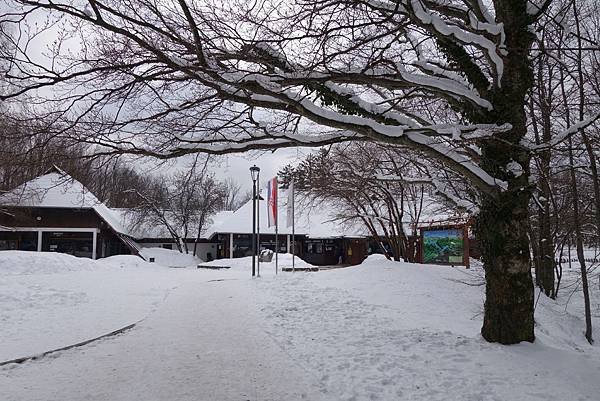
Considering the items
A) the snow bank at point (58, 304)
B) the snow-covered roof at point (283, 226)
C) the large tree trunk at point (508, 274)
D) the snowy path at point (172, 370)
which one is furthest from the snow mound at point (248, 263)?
the large tree trunk at point (508, 274)

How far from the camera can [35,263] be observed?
754 inches

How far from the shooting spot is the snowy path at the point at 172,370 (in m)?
5.73

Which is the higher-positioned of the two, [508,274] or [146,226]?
[146,226]

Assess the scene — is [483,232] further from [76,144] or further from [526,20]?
[76,144]

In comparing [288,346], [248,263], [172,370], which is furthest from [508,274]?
[248,263]

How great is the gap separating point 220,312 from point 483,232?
22.0ft

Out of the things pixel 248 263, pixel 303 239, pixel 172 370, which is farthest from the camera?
pixel 303 239

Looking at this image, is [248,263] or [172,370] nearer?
[172,370]

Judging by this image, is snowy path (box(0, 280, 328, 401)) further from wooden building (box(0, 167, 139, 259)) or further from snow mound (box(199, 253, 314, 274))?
wooden building (box(0, 167, 139, 259))

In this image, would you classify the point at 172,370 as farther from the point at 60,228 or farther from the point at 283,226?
the point at 283,226

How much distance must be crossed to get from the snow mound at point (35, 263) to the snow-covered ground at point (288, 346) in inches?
137

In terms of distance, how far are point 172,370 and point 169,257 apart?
3729cm

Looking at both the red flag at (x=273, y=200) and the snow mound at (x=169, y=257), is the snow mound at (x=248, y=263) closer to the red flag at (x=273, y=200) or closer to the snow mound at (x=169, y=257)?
the red flag at (x=273, y=200)

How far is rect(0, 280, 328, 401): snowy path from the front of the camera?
573cm
